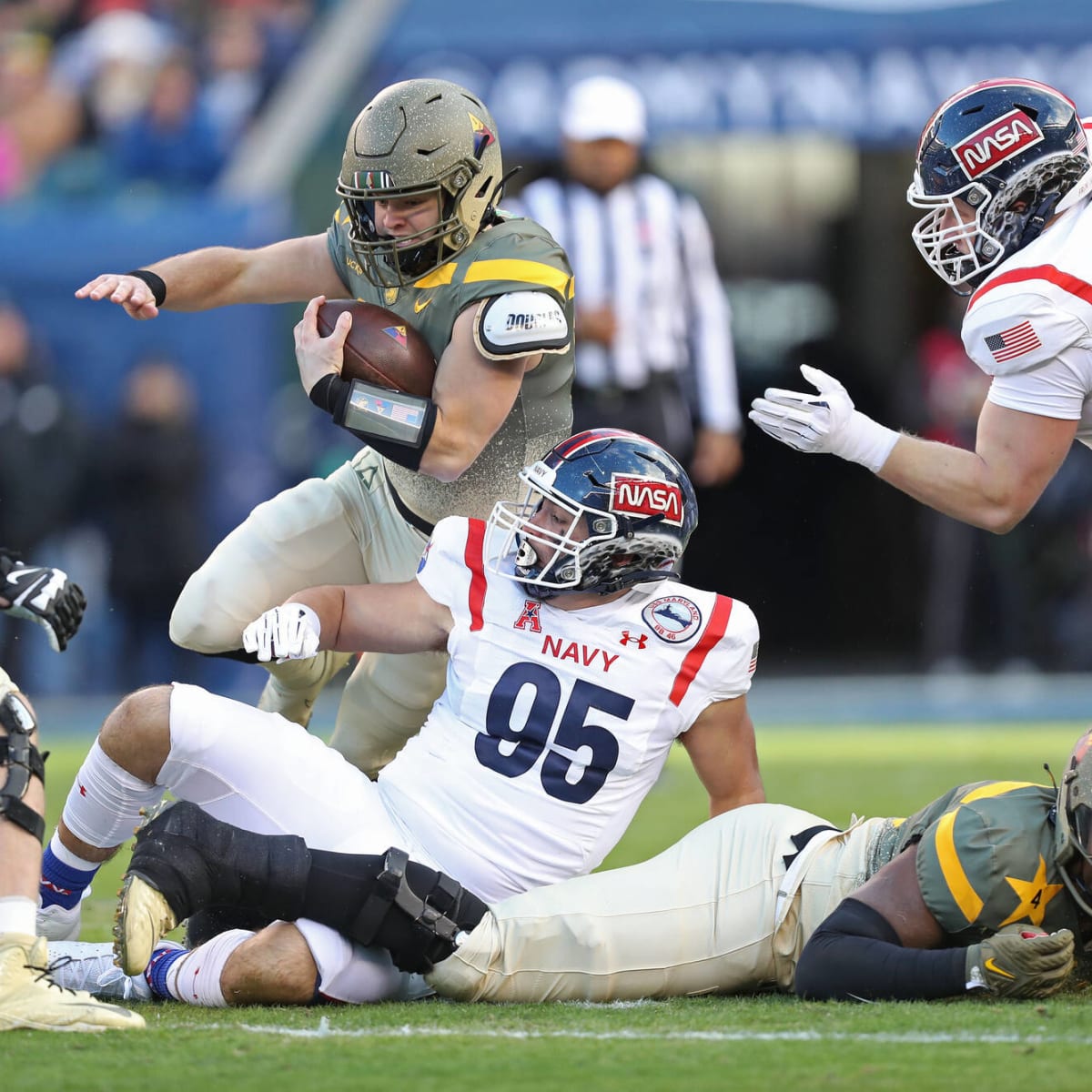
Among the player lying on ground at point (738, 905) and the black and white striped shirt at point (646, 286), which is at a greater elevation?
the black and white striped shirt at point (646, 286)

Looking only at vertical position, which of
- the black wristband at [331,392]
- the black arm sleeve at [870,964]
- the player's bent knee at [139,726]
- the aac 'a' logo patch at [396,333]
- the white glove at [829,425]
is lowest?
the black arm sleeve at [870,964]

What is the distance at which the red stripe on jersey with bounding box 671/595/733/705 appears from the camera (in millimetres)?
3953

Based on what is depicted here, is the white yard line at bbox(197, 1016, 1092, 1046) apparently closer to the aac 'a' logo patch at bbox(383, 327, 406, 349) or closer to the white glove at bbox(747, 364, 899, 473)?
the white glove at bbox(747, 364, 899, 473)

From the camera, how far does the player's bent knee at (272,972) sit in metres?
3.64

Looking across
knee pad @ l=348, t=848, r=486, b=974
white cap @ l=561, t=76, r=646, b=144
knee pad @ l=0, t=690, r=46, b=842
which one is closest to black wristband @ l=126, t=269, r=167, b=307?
knee pad @ l=0, t=690, r=46, b=842

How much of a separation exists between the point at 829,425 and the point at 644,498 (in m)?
0.42

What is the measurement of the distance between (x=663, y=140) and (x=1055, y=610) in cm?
381

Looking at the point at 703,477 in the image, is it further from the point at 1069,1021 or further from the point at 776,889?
the point at 1069,1021

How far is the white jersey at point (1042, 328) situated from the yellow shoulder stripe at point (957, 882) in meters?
0.98

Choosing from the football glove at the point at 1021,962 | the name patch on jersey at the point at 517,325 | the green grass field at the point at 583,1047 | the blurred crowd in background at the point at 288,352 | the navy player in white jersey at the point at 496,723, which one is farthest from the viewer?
the blurred crowd in background at the point at 288,352

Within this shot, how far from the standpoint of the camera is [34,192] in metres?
11.7

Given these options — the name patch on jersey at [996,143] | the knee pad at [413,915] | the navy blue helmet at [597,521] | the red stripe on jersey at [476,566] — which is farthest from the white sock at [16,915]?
the name patch on jersey at [996,143]

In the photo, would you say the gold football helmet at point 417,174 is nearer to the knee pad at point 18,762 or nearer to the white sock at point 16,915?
the knee pad at point 18,762

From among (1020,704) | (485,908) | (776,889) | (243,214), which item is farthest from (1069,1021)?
(243,214)
